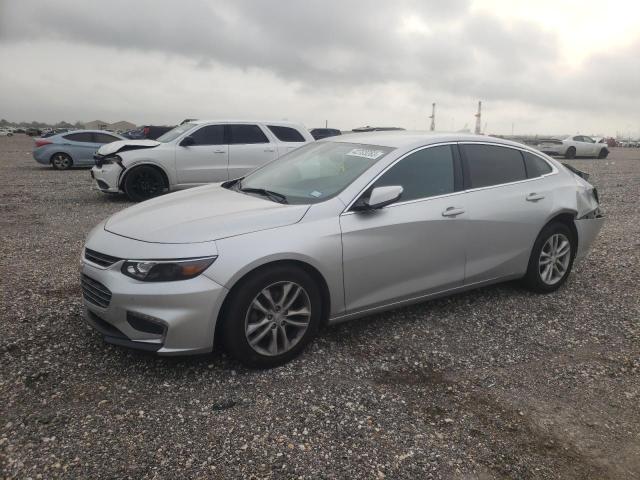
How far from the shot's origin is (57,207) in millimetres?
9773

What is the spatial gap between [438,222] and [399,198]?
0.42m

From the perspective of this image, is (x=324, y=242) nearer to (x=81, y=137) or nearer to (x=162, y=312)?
(x=162, y=312)

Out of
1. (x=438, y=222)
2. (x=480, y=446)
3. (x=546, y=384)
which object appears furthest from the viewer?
(x=438, y=222)

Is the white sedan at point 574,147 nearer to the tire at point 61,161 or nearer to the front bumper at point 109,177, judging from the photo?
the tire at point 61,161

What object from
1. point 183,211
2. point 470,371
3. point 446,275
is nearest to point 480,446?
point 470,371

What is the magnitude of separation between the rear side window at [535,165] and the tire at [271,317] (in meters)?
2.60

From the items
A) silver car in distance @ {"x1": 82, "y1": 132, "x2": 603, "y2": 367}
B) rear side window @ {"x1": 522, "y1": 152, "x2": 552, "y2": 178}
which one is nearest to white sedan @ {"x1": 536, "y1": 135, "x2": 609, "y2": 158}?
rear side window @ {"x1": 522, "y1": 152, "x2": 552, "y2": 178}

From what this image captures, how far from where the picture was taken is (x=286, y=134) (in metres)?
Answer: 10.9

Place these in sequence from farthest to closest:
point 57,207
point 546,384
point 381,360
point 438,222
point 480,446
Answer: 1. point 57,207
2. point 438,222
3. point 381,360
4. point 546,384
5. point 480,446

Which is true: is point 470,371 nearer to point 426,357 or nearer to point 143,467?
point 426,357

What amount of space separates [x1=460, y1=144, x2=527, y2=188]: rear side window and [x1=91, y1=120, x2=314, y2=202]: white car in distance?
221 inches

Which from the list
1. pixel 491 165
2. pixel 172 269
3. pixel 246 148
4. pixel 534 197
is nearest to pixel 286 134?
pixel 246 148

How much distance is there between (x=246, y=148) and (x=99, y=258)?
24.3ft

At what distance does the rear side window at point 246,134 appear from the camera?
10516mm
